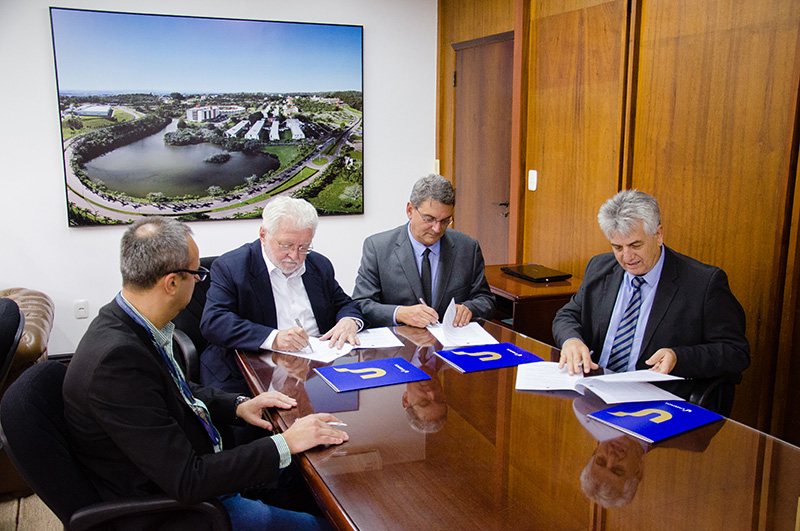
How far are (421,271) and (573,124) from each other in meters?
1.54

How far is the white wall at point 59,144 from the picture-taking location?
428cm

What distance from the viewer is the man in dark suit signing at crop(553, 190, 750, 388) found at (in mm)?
2146

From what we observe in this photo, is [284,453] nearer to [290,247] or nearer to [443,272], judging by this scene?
[290,247]

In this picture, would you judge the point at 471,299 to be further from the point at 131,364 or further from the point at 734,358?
the point at 131,364

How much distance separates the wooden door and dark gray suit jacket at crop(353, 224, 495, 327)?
6.07 feet

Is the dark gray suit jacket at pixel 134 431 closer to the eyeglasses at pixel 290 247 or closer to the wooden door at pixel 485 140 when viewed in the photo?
the eyeglasses at pixel 290 247

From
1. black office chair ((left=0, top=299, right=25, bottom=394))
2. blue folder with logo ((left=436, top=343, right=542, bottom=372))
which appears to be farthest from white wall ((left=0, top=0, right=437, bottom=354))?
blue folder with logo ((left=436, top=343, right=542, bottom=372))

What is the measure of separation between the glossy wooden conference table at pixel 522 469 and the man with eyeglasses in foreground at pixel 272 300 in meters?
0.51

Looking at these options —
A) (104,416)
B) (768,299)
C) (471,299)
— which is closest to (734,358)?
(768,299)

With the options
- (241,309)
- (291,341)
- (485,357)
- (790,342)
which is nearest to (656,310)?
(485,357)

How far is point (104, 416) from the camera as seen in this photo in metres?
1.41

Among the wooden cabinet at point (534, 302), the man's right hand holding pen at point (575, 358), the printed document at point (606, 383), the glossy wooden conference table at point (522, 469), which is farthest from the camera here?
the wooden cabinet at point (534, 302)

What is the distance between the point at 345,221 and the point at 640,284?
10.7ft

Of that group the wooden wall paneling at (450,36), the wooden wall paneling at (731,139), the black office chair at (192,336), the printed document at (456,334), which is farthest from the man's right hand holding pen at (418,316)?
the wooden wall paneling at (450,36)
